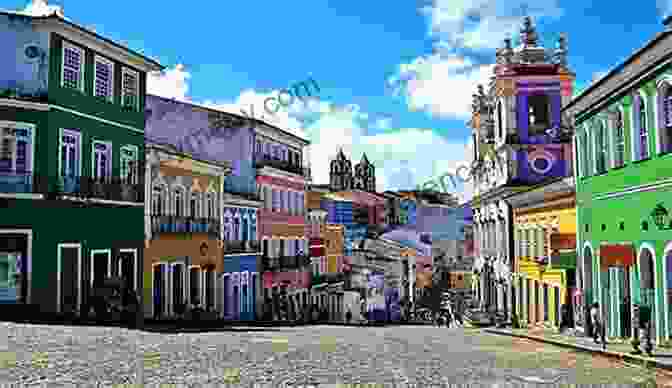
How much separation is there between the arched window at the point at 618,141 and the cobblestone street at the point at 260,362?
217 inches

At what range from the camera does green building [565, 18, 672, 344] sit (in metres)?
17.8

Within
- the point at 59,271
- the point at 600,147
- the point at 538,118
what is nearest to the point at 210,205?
the point at 59,271

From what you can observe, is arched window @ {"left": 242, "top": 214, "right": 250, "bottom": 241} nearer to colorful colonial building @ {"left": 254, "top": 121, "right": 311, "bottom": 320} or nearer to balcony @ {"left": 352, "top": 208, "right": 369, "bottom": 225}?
colorful colonial building @ {"left": 254, "top": 121, "right": 311, "bottom": 320}

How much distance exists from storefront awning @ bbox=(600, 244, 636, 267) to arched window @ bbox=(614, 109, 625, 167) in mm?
2522

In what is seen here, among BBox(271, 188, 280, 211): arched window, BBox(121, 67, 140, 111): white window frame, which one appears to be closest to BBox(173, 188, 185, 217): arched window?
BBox(121, 67, 140, 111): white window frame

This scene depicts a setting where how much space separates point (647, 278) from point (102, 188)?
51.5 feet

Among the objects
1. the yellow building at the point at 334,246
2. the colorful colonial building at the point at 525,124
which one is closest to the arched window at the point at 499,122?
the colorful colonial building at the point at 525,124

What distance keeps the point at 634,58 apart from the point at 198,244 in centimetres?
1944

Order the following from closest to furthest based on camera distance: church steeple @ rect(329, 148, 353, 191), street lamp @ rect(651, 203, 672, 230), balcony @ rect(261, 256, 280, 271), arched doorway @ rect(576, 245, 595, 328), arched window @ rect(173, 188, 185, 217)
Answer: street lamp @ rect(651, 203, 672, 230)
arched doorway @ rect(576, 245, 595, 328)
arched window @ rect(173, 188, 185, 217)
balcony @ rect(261, 256, 280, 271)
church steeple @ rect(329, 148, 353, 191)

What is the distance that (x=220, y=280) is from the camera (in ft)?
117

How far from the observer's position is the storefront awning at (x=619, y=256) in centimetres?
1914

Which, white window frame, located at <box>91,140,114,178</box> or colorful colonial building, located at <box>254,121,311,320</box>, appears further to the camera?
colorful colonial building, located at <box>254,121,311,320</box>

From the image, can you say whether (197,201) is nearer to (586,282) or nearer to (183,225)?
(183,225)

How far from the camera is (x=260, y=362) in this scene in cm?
1357
